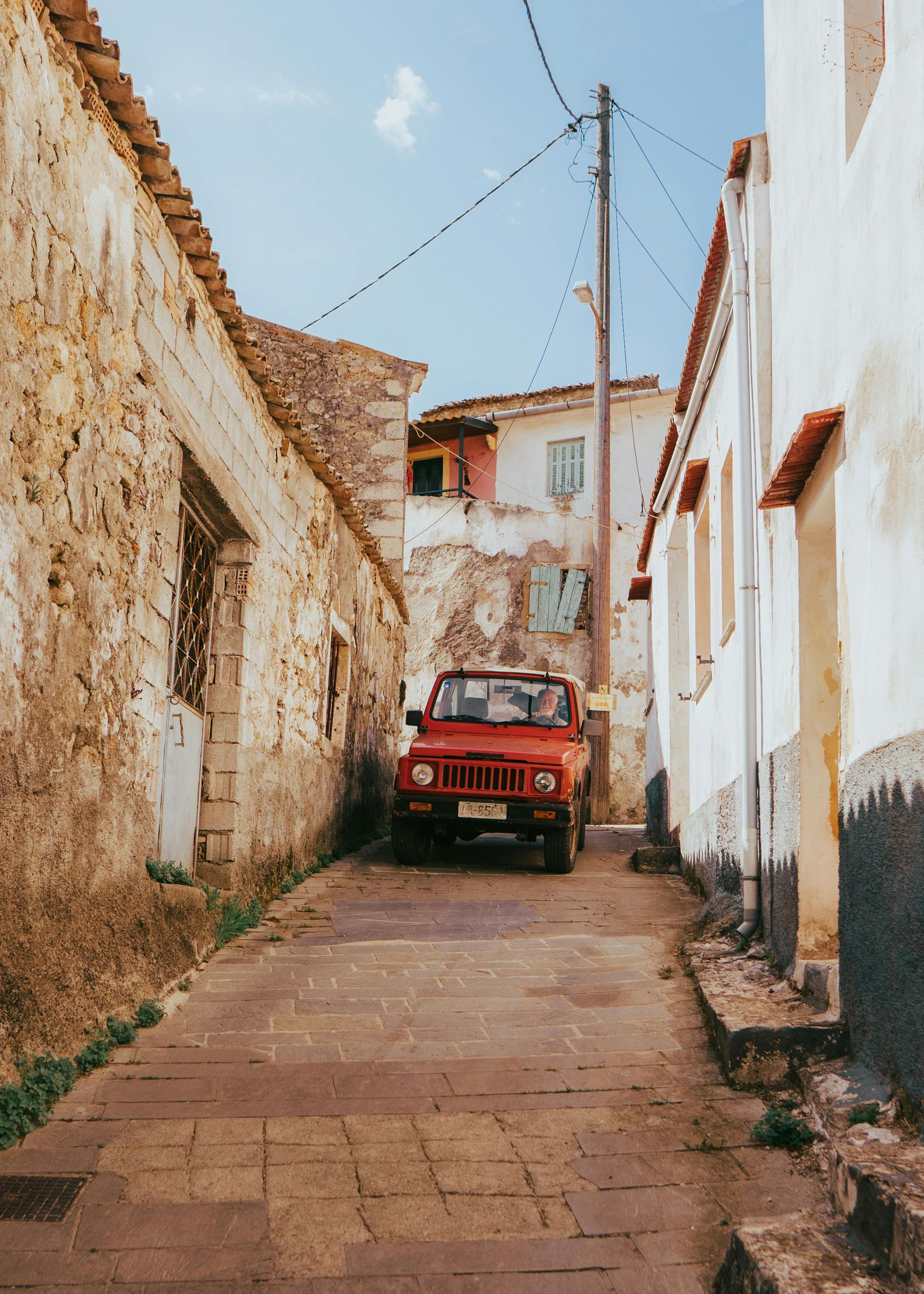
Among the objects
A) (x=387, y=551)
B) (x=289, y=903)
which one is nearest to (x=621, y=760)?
(x=387, y=551)

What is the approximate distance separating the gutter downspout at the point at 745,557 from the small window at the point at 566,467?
1848cm

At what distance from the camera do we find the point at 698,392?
912 centimetres

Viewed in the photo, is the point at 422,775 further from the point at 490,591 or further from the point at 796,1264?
the point at 490,591

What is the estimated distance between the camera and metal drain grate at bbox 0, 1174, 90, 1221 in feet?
10.7

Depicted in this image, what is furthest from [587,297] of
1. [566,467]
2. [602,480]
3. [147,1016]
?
[147,1016]

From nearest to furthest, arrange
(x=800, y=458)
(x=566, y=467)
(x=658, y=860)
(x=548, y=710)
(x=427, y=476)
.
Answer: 1. (x=800, y=458)
2. (x=658, y=860)
3. (x=548, y=710)
4. (x=566, y=467)
5. (x=427, y=476)

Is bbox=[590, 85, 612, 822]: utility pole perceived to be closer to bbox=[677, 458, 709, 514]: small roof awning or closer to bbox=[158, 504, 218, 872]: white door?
bbox=[677, 458, 709, 514]: small roof awning

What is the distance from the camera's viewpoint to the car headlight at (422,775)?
977cm

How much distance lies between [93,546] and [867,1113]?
140 inches

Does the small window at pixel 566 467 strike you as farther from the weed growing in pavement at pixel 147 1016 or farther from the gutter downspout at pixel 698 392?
the weed growing in pavement at pixel 147 1016

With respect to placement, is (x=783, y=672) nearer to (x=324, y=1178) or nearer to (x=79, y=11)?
(x=324, y=1178)

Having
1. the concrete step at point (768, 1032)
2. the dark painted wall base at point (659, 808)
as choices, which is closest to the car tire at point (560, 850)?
the dark painted wall base at point (659, 808)

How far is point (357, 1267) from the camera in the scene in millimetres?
3062

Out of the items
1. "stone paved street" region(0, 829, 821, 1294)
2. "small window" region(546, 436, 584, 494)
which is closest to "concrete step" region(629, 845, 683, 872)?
"stone paved street" region(0, 829, 821, 1294)
